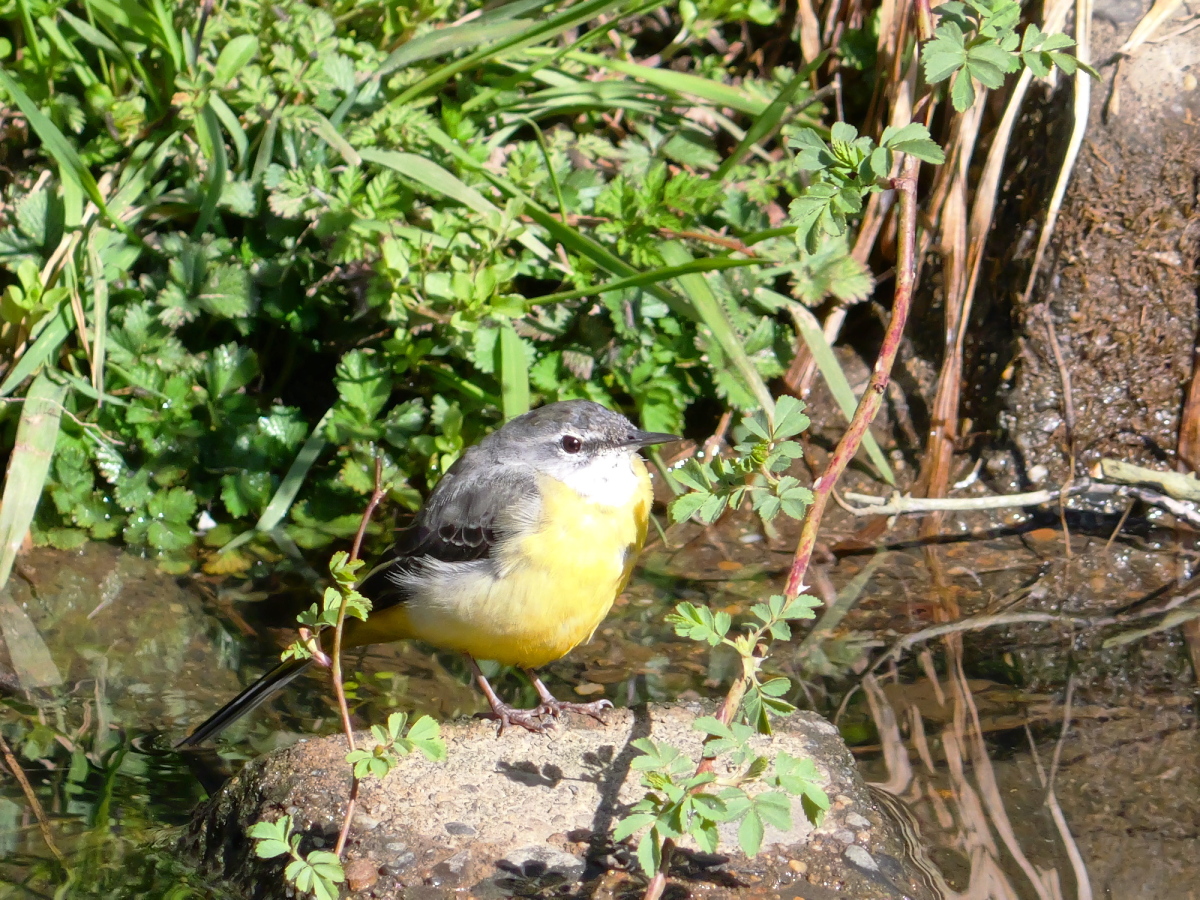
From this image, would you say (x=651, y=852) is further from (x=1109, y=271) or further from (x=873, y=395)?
(x=1109, y=271)

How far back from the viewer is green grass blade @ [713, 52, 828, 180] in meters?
5.99

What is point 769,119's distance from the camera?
6.12 meters

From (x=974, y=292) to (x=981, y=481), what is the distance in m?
0.95

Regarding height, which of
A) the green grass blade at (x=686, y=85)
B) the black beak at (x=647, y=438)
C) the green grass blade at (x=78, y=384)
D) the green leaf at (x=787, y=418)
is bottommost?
the green grass blade at (x=78, y=384)

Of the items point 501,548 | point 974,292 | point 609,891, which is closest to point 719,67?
point 974,292

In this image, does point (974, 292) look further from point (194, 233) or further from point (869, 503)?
point (194, 233)

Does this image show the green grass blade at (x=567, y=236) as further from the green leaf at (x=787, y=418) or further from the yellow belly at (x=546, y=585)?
the green leaf at (x=787, y=418)

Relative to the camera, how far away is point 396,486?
5.83 m

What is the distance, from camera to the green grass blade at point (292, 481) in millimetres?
5785

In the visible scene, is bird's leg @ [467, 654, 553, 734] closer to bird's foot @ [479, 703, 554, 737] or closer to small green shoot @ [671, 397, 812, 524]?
bird's foot @ [479, 703, 554, 737]

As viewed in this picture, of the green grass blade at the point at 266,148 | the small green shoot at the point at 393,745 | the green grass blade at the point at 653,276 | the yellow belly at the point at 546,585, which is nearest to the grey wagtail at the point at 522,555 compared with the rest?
the yellow belly at the point at 546,585

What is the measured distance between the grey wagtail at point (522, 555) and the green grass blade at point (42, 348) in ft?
5.92

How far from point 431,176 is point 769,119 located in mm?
1639

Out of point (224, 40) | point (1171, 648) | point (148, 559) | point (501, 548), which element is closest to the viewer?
point (501, 548)
